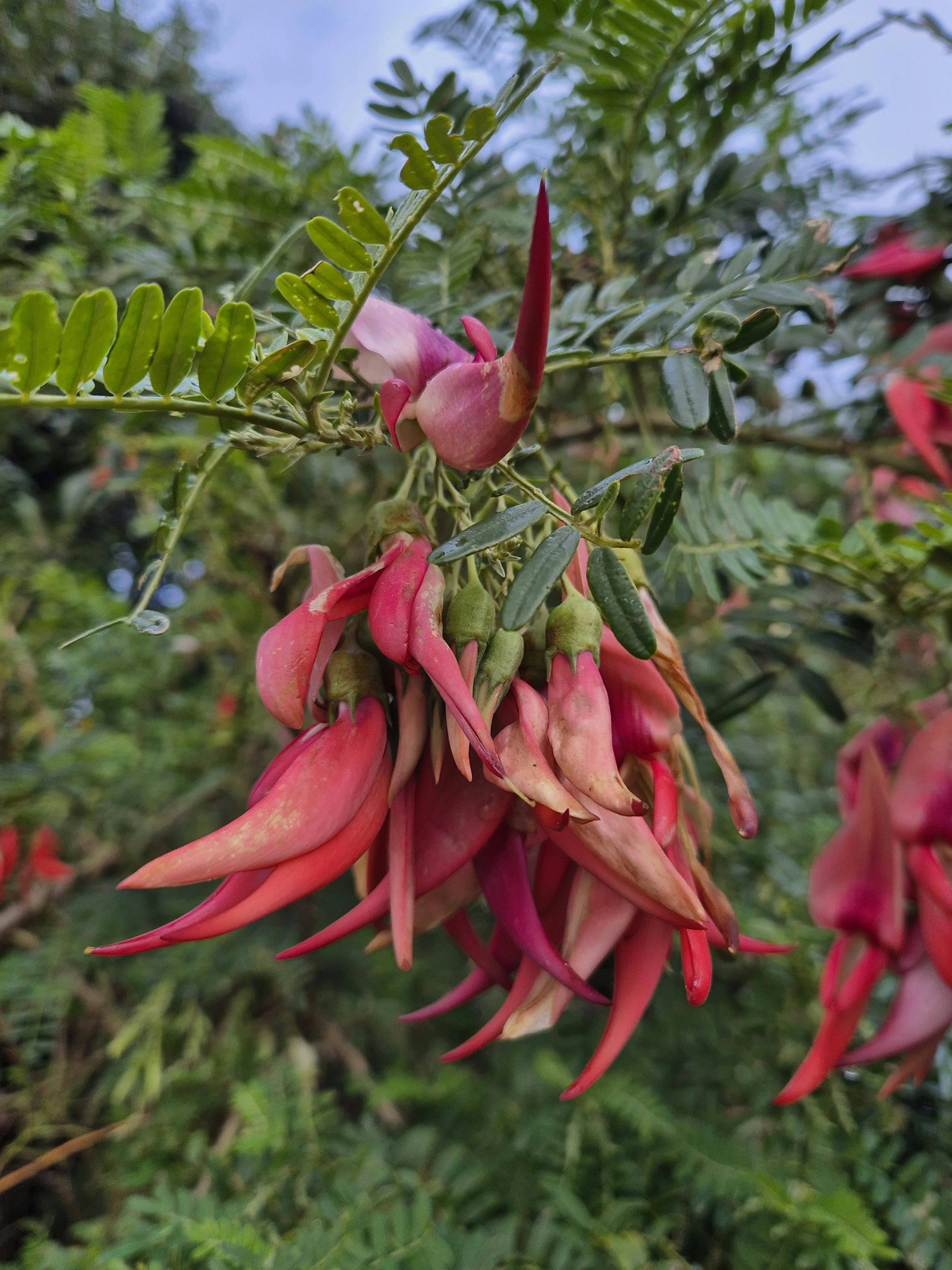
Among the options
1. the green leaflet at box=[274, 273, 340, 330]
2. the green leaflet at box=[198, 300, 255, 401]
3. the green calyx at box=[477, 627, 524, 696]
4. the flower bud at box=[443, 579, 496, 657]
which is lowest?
the green calyx at box=[477, 627, 524, 696]

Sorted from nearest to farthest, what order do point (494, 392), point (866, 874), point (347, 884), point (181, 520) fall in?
1. point (494, 392)
2. point (181, 520)
3. point (866, 874)
4. point (347, 884)

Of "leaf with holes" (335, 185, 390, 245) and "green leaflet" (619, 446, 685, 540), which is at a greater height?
"leaf with holes" (335, 185, 390, 245)

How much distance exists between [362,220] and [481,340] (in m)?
0.07

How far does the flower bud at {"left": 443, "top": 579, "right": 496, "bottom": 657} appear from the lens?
356 mm

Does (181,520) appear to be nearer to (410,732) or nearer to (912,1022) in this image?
(410,732)

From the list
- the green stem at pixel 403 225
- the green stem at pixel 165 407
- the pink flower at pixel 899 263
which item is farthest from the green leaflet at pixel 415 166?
the pink flower at pixel 899 263

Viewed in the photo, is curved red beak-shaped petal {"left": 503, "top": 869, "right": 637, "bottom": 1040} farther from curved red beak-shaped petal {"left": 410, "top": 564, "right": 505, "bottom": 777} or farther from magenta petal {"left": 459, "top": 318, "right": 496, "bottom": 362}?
magenta petal {"left": 459, "top": 318, "right": 496, "bottom": 362}

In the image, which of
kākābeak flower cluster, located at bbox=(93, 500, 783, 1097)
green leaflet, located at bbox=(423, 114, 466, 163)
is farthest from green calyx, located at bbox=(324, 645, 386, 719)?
green leaflet, located at bbox=(423, 114, 466, 163)

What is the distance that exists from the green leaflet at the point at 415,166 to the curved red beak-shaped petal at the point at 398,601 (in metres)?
0.14

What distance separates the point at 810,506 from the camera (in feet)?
4.10

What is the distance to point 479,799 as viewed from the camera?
37 cm

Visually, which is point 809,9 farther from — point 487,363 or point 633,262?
point 487,363

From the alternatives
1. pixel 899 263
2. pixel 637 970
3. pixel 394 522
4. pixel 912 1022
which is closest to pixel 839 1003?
pixel 912 1022

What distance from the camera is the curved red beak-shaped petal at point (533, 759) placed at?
0.32 meters
